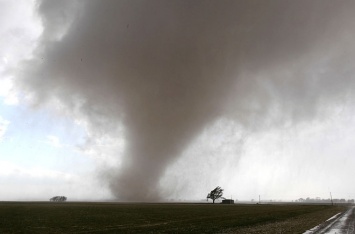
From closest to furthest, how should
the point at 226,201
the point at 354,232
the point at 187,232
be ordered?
the point at 354,232 → the point at 187,232 → the point at 226,201

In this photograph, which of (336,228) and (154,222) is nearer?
(336,228)

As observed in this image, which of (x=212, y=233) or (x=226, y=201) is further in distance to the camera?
(x=226, y=201)

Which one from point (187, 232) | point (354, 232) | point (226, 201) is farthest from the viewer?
point (226, 201)

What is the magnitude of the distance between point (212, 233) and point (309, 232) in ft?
30.9

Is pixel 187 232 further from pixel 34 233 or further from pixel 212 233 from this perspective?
pixel 34 233

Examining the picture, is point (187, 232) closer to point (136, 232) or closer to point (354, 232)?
point (136, 232)

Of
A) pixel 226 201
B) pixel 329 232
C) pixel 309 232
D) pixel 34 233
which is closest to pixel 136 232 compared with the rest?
pixel 34 233

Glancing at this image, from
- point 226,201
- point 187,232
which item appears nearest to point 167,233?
point 187,232

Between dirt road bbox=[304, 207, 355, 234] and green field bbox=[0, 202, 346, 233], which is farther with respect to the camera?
green field bbox=[0, 202, 346, 233]

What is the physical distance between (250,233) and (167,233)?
8252 mm

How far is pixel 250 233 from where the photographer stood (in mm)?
29531

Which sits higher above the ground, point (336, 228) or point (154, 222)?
point (154, 222)

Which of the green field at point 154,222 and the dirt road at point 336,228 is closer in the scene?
the dirt road at point 336,228

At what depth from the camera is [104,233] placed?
29125mm
